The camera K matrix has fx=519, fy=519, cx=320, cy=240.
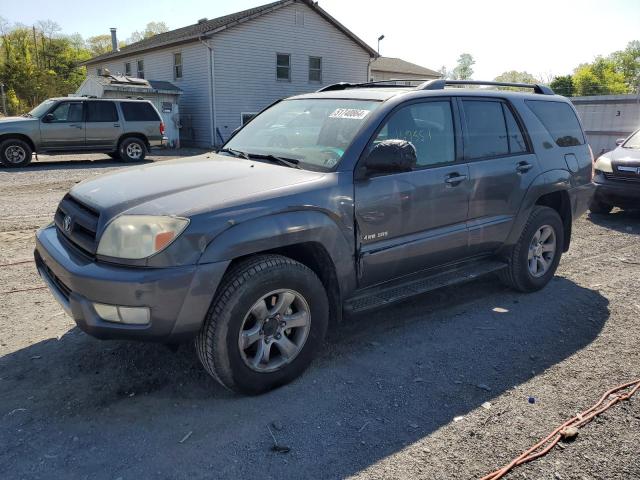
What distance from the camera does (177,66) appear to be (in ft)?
80.3

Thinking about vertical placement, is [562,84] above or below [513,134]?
above

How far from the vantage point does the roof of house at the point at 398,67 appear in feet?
115

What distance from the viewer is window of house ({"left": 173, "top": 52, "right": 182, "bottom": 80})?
2428cm

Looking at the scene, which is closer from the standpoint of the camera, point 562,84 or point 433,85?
point 433,85

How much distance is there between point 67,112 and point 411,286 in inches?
536

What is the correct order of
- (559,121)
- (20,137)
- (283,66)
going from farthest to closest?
(283,66)
(20,137)
(559,121)

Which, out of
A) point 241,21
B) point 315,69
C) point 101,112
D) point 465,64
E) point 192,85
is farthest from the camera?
point 465,64

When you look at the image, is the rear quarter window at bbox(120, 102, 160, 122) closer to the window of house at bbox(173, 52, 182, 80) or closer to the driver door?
the window of house at bbox(173, 52, 182, 80)

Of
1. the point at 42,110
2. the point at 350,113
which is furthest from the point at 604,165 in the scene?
the point at 42,110

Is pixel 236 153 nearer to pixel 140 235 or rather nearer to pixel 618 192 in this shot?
pixel 140 235

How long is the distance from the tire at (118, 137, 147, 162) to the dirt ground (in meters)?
11.5

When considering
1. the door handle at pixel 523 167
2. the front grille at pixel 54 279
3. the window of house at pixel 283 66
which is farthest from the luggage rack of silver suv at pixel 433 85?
the window of house at pixel 283 66

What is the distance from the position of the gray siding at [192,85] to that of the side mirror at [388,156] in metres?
20.6

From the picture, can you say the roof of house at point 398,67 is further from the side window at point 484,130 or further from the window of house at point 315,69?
the side window at point 484,130
